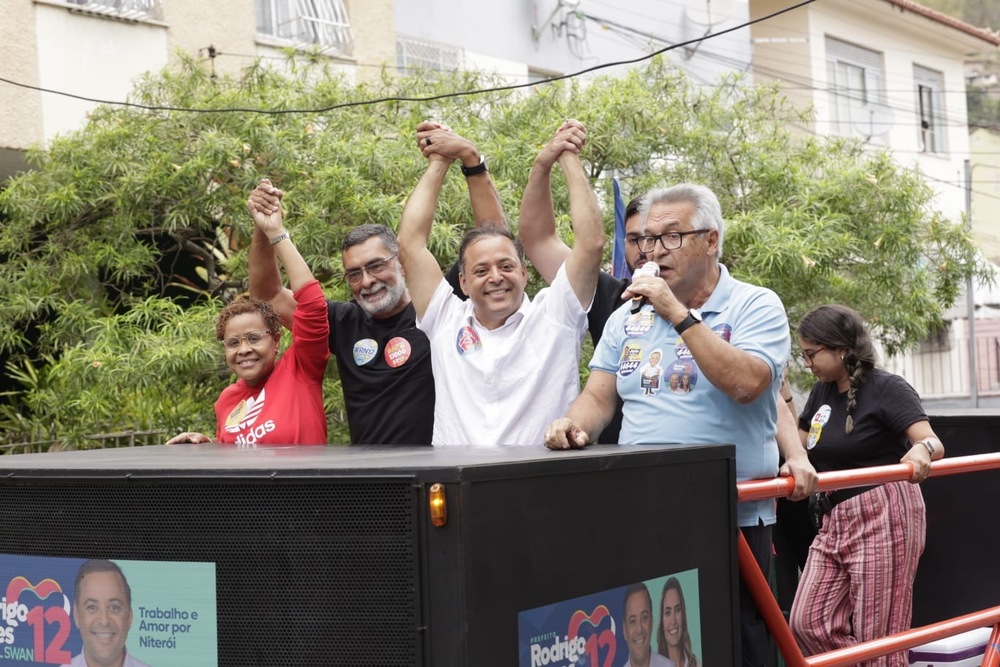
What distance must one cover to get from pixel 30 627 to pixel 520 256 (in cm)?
188

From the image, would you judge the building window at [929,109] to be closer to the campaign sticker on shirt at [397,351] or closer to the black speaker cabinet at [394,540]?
the campaign sticker on shirt at [397,351]

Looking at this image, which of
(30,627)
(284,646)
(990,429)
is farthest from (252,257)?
(990,429)

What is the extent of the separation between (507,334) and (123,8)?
29.3 feet

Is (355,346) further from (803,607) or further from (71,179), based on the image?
(71,179)

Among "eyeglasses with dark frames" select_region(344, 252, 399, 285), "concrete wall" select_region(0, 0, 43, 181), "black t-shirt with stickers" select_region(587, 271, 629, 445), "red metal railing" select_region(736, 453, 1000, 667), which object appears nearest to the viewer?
"red metal railing" select_region(736, 453, 1000, 667)

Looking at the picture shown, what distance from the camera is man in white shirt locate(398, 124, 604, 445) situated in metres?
3.68

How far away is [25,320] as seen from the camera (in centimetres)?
910

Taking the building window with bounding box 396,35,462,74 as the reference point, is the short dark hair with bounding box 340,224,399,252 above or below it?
below

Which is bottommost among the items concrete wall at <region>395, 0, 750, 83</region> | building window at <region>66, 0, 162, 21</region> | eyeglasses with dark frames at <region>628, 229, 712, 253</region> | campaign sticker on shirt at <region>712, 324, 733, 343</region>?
campaign sticker on shirt at <region>712, 324, 733, 343</region>

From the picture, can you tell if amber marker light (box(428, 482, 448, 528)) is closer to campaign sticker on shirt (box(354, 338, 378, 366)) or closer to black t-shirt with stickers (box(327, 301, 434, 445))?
black t-shirt with stickers (box(327, 301, 434, 445))

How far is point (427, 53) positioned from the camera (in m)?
15.8

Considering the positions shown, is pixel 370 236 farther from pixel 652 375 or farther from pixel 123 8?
pixel 123 8

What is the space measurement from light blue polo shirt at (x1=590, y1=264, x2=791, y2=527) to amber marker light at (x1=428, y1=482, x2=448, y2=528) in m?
1.13

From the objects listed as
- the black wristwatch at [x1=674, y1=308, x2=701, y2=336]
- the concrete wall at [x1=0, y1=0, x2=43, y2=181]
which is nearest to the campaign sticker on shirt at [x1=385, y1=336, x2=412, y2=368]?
the black wristwatch at [x1=674, y1=308, x2=701, y2=336]
